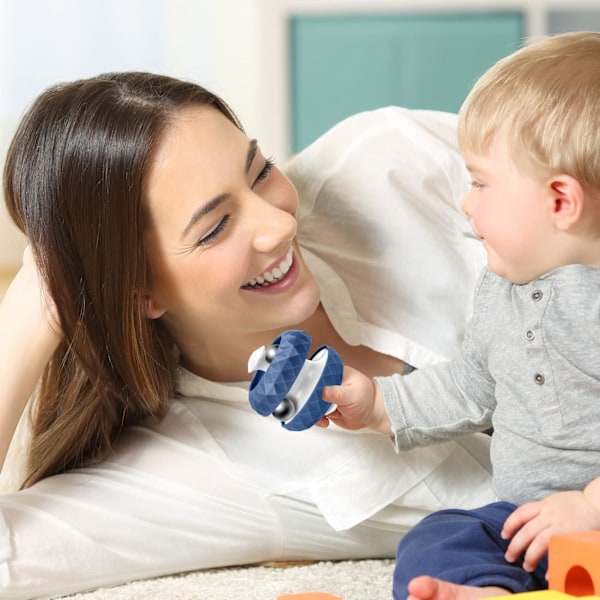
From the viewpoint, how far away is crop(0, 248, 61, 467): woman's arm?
139 centimetres

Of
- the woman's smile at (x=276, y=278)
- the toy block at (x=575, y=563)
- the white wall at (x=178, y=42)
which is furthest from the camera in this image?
the white wall at (x=178, y=42)

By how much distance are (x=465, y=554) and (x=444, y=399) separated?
24 centimetres

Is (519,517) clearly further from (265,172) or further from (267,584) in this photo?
(265,172)

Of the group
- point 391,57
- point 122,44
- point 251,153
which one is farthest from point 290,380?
point 122,44

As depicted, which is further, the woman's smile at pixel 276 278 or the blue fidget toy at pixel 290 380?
the woman's smile at pixel 276 278

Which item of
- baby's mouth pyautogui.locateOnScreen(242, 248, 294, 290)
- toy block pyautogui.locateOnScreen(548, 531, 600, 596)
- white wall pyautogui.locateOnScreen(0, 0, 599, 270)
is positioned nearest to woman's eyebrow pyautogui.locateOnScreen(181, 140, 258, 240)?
baby's mouth pyautogui.locateOnScreen(242, 248, 294, 290)

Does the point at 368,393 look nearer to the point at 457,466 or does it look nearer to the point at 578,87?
the point at 457,466

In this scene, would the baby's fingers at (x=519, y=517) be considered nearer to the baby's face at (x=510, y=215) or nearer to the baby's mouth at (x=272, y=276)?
the baby's face at (x=510, y=215)

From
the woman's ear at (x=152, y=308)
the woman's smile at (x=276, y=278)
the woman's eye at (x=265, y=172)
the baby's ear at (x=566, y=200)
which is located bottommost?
the woman's ear at (x=152, y=308)

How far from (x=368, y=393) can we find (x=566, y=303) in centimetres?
28

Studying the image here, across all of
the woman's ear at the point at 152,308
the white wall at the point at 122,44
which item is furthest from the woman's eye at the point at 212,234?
the white wall at the point at 122,44

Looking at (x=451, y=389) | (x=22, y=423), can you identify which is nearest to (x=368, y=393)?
(x=451, y=389)

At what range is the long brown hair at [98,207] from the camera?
4.32 feet

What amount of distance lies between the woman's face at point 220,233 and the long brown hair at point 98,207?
0.09 feet
